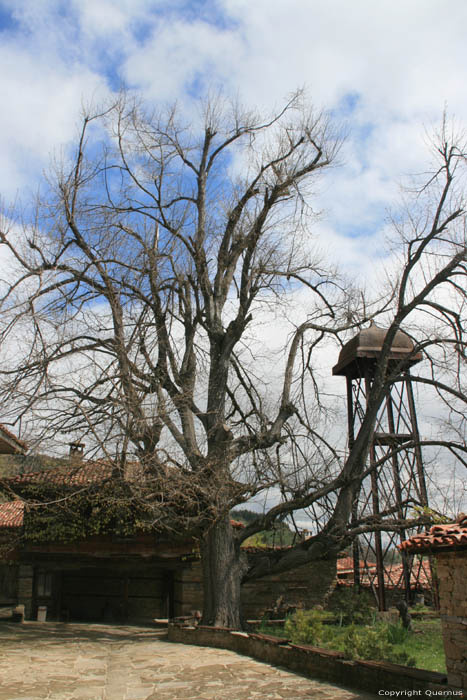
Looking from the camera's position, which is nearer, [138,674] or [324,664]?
[324,664]

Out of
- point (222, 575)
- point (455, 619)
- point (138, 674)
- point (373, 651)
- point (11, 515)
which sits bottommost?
point (138, 674)

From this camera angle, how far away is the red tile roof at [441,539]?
6152 mm

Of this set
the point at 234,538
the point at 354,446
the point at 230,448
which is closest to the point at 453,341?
the point at 354,446

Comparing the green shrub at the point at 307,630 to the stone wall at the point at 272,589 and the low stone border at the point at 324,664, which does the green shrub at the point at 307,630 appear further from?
the stone wall at the point at 272,589

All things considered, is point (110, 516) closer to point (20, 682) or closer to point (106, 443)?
point (106, 443)

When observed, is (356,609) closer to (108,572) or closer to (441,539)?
(108,572)

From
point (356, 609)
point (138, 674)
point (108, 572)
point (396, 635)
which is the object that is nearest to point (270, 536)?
point (356, 609)

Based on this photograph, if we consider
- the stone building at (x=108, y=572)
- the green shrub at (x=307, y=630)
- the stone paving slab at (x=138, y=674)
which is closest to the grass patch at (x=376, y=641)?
the green shrub at (x=307, y=630)

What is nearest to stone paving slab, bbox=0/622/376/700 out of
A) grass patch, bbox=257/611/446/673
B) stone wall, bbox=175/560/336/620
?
Result: grass patch, bbox=257/611/446/673

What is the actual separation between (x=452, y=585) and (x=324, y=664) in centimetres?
224

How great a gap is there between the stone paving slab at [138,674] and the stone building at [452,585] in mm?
1093

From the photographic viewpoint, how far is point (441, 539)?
633 centimetres

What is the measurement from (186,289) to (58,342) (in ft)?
11.9

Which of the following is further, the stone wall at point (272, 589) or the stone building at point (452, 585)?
the stone wall at point (272, 589)
